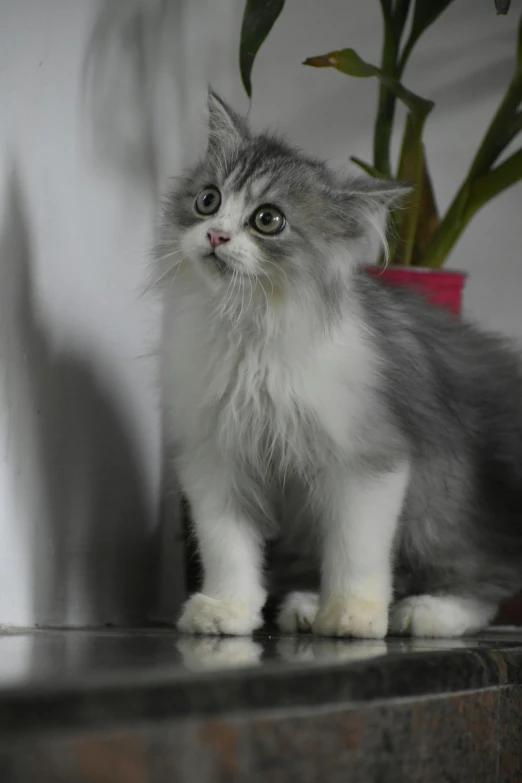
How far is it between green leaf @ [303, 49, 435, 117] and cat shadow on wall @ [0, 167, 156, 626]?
1.99ft

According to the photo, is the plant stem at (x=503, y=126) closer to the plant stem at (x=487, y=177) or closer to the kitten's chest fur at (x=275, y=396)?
the plant stem at (x=487, y=177)

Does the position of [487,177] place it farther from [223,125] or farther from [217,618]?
[217,618]

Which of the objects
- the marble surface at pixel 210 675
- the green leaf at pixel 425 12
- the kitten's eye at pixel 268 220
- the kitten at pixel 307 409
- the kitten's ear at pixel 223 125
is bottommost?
the marble surface at pixel 210 675

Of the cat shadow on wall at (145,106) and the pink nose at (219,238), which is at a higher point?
the cat shadow on wall at (145,106)

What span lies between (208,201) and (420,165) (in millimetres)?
651

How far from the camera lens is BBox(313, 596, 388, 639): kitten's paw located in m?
1.27

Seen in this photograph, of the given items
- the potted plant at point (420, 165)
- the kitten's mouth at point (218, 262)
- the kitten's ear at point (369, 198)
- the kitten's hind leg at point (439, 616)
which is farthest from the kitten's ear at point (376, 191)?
Result: the kitten's hind leg at point (439, 616)

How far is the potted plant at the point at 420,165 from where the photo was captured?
69.0 inches

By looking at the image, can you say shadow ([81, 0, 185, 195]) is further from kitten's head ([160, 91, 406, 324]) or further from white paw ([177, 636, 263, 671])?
white paw ([177, 636, 263, 671])

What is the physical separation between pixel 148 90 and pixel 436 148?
2.59 ft

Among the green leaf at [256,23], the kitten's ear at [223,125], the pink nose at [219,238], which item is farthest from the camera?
the green leaf at [256,23]

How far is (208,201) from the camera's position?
4.57ft

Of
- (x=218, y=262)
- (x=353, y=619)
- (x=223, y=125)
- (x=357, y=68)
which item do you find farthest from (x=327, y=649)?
(x=357, y=68)

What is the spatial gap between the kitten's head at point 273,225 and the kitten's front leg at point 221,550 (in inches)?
10.5
